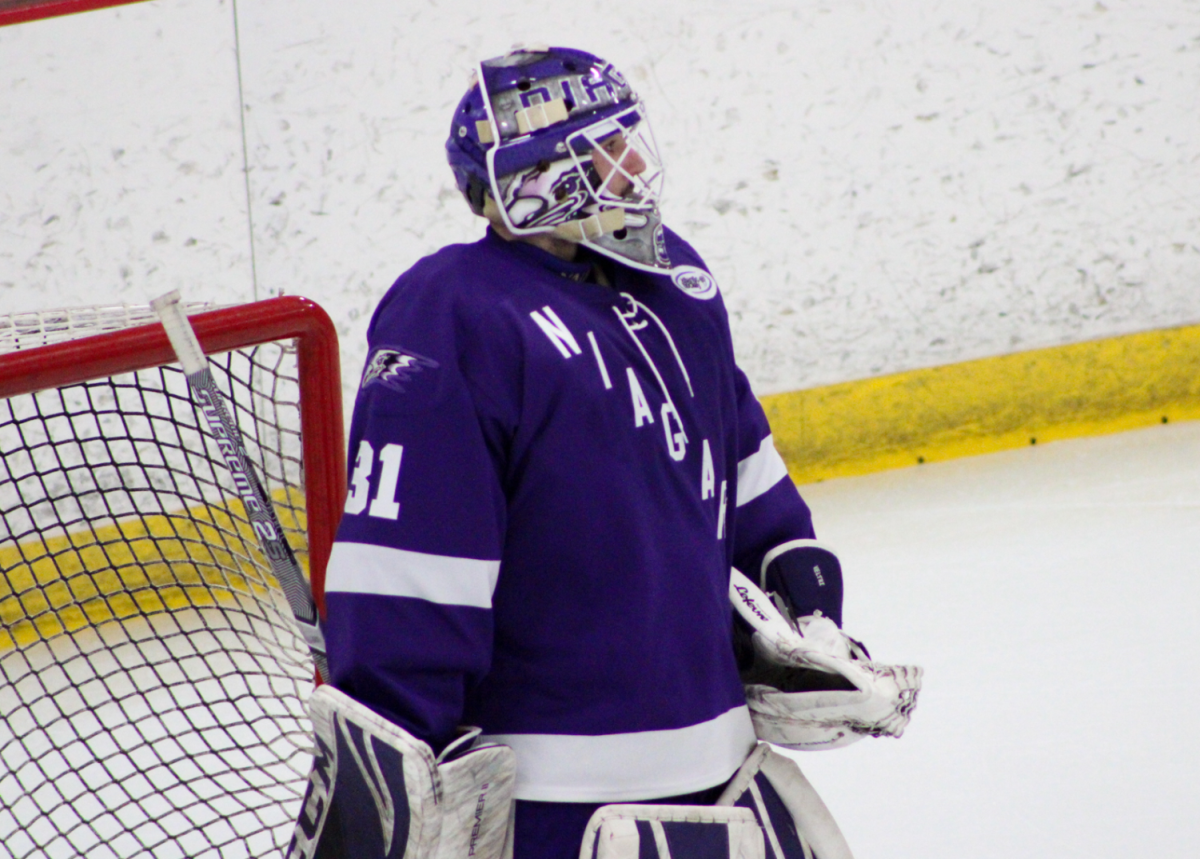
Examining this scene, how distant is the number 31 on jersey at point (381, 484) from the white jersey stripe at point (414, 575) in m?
0.03

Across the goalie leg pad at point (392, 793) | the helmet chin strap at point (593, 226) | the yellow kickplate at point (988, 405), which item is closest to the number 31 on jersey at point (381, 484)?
the goalie leg pad at point (392, 793)

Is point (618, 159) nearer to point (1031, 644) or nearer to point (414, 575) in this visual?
point (414, 575)

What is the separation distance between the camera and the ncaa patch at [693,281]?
116 cm

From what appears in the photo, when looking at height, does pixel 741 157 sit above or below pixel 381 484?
below

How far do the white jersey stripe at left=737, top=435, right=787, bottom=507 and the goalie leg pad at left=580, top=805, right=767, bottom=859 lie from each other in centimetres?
32

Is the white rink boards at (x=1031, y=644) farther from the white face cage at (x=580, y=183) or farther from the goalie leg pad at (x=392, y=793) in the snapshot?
the white face cage at (x=580, y=183)

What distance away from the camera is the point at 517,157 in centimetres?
106

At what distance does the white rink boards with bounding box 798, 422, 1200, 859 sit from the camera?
200 centimetres

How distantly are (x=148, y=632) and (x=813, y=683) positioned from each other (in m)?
1.37

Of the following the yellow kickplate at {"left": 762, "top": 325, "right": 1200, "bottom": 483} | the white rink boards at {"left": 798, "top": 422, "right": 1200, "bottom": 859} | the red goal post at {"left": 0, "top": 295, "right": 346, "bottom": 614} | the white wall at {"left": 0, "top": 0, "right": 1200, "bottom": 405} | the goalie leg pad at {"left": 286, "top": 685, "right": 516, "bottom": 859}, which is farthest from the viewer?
the yellow kickplate at {"left": 762, "top": 325, "right": 1200, "bottom": 483}

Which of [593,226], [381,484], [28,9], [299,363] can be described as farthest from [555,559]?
[28,9]

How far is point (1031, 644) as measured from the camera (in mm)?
2580

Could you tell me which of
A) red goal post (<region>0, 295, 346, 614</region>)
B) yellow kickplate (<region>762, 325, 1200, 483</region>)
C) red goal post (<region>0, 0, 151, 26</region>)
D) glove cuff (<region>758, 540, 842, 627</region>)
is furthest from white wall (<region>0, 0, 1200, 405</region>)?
glove cuff (<region>758, 540, 842, 627</region>)

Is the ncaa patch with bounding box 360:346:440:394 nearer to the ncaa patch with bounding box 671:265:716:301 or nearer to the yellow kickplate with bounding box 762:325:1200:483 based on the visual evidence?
the ncaa patch with bounding box 671:265:716:301
